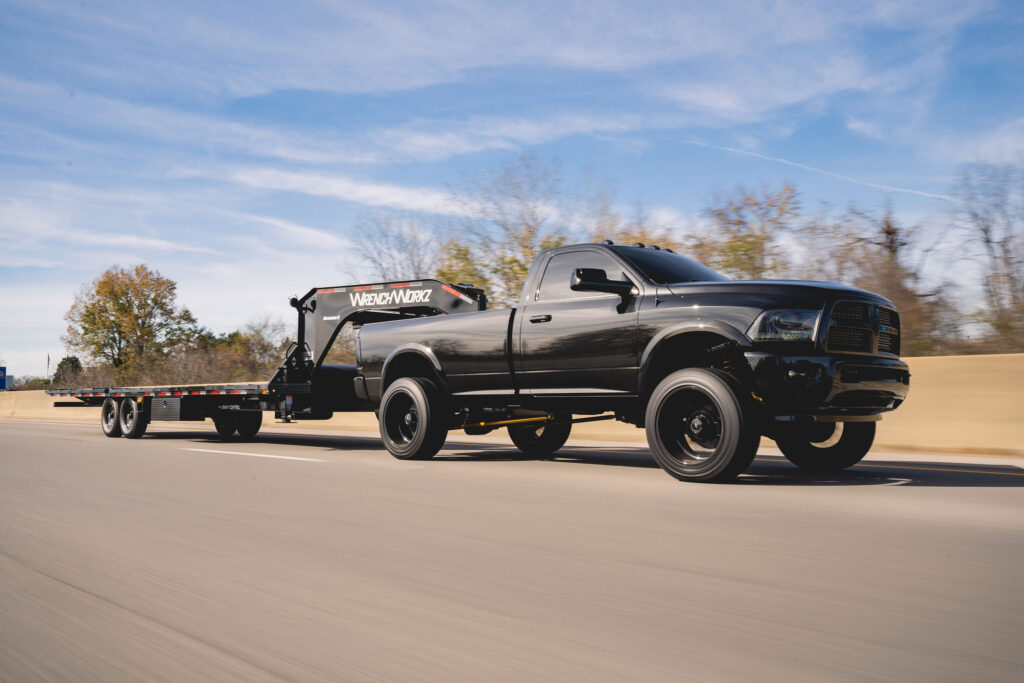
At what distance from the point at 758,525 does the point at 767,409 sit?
2.03 m

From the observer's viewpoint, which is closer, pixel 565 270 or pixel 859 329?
pixel 859 329

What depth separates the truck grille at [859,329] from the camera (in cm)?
727

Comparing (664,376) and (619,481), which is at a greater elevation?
(664,376)

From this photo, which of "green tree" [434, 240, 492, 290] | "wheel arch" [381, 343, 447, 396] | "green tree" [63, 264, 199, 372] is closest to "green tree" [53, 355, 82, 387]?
"green tree" [63, 264, 199, 372]

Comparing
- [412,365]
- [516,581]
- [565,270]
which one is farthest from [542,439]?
[516,581]

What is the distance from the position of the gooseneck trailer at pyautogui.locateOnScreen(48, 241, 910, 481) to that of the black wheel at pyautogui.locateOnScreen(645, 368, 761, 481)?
0.04ft

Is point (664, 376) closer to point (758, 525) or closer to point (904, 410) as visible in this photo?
point (758, 525)

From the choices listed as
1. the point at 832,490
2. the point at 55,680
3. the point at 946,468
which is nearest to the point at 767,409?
the point at 832,490

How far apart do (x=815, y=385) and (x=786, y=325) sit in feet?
1.79

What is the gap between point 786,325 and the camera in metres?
7.18

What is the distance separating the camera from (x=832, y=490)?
710cm

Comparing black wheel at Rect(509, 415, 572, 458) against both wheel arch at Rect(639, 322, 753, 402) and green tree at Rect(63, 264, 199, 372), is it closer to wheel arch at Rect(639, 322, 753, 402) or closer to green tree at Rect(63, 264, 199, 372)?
wheel arch at Rect(639, 322, 753, 402)

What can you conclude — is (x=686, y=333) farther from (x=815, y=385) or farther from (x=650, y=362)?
(x=815, y=385)

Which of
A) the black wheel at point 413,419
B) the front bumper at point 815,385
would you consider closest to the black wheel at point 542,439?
the black wheel at point 413,419
